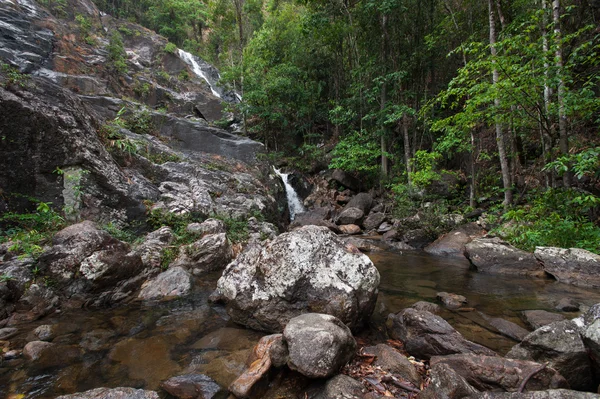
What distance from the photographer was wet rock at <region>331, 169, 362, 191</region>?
A: 18.5 m

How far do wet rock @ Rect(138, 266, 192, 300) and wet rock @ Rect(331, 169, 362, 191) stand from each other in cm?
1349

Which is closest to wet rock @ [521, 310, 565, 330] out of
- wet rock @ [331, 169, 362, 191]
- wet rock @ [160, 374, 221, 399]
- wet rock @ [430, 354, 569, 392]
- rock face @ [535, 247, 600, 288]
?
wet rock @ [430, 354, 569, 392]

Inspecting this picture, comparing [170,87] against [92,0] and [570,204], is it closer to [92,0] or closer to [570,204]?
[92,0]

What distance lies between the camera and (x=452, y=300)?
530 centimetres

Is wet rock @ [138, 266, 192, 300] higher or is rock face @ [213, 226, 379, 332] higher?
rock face @ [213, 226, 379, 332]

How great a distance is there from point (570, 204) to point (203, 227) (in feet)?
33.1

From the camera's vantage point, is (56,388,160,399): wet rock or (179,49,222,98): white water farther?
(179,49,222,98): white water

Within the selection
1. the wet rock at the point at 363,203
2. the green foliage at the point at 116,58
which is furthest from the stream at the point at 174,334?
the green foliage at the point at 116,58

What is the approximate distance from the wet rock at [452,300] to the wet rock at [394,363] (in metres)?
2.53

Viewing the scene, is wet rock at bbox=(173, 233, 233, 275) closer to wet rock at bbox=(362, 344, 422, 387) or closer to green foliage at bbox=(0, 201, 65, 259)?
green foliage at bbox=(0, 201, 65, 259)

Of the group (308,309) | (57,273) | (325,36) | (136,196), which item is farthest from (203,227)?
(325,36)

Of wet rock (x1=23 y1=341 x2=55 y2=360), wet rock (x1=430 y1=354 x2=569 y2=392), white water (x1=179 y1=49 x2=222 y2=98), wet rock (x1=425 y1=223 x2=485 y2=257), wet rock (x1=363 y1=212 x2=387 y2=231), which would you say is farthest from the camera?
white water (x1=179 y1=49 x2=222 y2=98)

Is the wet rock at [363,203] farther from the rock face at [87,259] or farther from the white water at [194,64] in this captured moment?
the white water at [194,64]

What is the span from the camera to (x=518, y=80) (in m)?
6.09
